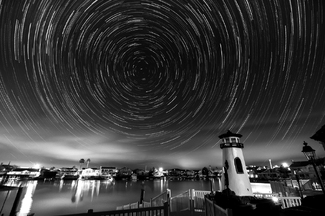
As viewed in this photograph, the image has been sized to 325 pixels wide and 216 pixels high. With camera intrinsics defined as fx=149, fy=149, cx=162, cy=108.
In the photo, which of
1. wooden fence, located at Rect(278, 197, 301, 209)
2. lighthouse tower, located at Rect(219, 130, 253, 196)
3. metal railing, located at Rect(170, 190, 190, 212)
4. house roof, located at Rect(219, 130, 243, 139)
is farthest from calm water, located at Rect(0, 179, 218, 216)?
wooden fence, located at Rect(278, 197, 301, 209)

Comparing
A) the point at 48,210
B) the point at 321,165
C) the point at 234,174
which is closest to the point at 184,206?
the point at 234,174

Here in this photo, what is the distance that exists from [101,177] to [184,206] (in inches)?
7240

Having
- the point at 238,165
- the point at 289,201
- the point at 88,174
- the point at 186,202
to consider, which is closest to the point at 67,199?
the point at 186,202

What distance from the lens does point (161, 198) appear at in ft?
44.8

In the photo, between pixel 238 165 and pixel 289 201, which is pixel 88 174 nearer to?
pixel 238 165

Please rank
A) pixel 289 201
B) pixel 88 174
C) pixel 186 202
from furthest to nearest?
pixel 88 174 < pixel 186 202 < pixel 289 201

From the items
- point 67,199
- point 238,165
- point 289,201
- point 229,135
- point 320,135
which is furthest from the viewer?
point 67,199

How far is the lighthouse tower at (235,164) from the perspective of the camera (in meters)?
16.5

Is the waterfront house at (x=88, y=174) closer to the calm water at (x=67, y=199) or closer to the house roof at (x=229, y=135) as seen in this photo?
the calm water at (x=67, y=199)

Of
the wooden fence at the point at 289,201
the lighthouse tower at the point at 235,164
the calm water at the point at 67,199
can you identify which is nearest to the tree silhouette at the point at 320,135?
the wooden fence at the point at 289,201

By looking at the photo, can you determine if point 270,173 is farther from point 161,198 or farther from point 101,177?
point 101,177

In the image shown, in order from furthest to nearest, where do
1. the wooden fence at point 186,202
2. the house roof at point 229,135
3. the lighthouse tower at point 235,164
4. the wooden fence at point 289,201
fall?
the house roof at point 229,135 < the lighthouse tower at point 235,164 < the wooden fence at point 186,202 < the wooden fence at point 289,201

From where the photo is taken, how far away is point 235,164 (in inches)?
686

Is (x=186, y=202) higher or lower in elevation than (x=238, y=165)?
lower
